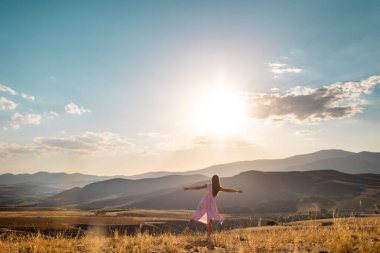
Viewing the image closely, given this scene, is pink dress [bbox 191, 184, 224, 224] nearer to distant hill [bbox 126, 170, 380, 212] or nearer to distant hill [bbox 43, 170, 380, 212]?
distant hill [bbox 43, 170, 380, 212]

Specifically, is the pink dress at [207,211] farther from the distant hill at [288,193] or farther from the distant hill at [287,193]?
the distant hill at [287,193]

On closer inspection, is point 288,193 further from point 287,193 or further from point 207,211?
point 207,211

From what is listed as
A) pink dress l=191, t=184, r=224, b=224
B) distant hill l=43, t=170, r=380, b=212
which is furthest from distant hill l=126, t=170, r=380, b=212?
pink dress l=191, t=184, r=224, b=224

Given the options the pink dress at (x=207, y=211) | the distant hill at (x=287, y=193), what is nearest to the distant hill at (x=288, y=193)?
the distant hill at (x=287, y=193)

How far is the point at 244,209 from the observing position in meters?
90.4

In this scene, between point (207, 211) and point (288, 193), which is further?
point (288, 193)

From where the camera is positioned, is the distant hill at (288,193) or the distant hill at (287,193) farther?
the distant hill at (287,193)

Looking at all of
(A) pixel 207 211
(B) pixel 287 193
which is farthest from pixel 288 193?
(A) pixel 207 211

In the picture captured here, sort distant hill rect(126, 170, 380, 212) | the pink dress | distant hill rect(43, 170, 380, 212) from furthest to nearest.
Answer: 1. distant hill rect(126, 170, 380, 212)
2. distant hill rect(43, 170, 380, 212)
3. the pink dress

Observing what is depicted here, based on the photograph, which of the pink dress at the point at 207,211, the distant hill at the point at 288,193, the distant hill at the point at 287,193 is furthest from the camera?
the distant hill at the point at 287,193

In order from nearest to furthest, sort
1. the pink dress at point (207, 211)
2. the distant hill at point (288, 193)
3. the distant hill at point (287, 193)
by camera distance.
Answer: the pink dress at point (207, 211), the distant hill at point (288, 193), the distant hill at point (287, 193)

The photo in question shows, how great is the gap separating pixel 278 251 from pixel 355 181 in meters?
122

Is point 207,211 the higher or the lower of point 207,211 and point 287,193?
the higher

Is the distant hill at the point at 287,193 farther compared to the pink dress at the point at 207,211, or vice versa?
the distant hill at the point at 287,193
